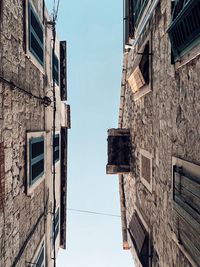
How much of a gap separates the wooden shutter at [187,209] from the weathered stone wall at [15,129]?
3303 millimetres

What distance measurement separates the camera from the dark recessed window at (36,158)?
8.37 meters

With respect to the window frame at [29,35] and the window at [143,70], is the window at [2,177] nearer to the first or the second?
the window frame at [29,35]

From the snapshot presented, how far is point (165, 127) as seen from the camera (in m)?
8.00

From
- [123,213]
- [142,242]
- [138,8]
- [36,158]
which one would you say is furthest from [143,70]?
[123,213]

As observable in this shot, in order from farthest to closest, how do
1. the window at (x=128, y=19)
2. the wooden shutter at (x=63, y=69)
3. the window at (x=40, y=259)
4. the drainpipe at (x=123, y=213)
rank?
the drainpipe at (x=123, y=213), the wooden shutter at (x=63, y=69), the window at (x=128, y=19), the window at (x=40, y=259)

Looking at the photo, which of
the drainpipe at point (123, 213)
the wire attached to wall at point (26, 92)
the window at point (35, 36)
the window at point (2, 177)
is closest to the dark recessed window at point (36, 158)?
the wire attached to wall at point (26, 92)

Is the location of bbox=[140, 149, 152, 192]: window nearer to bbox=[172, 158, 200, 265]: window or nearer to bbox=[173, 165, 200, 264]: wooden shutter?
bbox=[172, 158, 200, 265]: window

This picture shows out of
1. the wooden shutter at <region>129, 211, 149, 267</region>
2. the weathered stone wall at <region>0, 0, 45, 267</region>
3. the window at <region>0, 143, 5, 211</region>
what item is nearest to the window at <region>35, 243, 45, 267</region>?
the weathered stone wall at <region>0, 0, 45, 267</region>

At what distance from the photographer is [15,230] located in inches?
275

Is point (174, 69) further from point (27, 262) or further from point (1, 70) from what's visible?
point (27, 262)

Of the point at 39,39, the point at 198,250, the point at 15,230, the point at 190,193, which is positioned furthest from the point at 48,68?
the point at 198,250

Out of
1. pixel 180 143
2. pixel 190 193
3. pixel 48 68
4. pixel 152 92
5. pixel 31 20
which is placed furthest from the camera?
pixel 48 68

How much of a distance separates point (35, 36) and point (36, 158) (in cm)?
325

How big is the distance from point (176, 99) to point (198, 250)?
3.03 m
